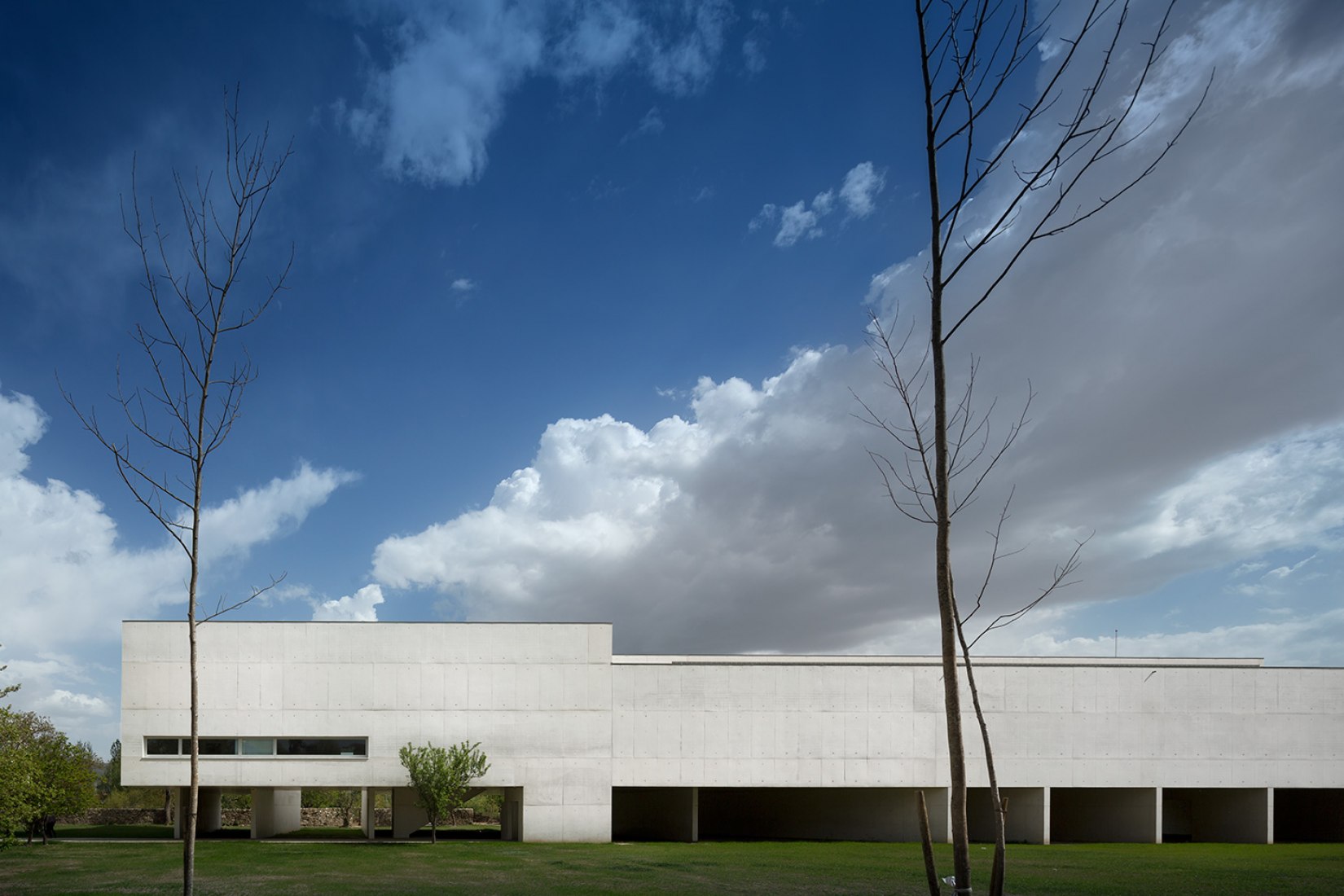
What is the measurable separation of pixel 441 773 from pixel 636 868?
31.5ft

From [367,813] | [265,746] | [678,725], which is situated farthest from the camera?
[367,813]

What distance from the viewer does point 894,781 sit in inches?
1406

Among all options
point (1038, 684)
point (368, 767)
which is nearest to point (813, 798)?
point (1038, 684)

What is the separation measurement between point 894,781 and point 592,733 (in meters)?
10.7

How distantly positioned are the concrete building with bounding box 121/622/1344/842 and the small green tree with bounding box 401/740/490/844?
2.15ft

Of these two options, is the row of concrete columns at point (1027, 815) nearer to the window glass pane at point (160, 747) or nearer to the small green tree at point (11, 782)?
the window glass pane at point (160, 747)

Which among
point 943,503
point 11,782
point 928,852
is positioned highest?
point 943,503

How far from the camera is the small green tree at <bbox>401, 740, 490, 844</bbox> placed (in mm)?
32625

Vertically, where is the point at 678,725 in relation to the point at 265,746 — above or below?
above

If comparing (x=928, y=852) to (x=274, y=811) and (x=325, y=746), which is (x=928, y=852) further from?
(x=274, y=811)

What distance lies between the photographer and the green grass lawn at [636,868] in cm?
2169

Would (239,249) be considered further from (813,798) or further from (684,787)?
(813,798)

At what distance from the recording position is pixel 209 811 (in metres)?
40.1

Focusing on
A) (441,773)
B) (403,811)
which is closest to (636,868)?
(441,773)
